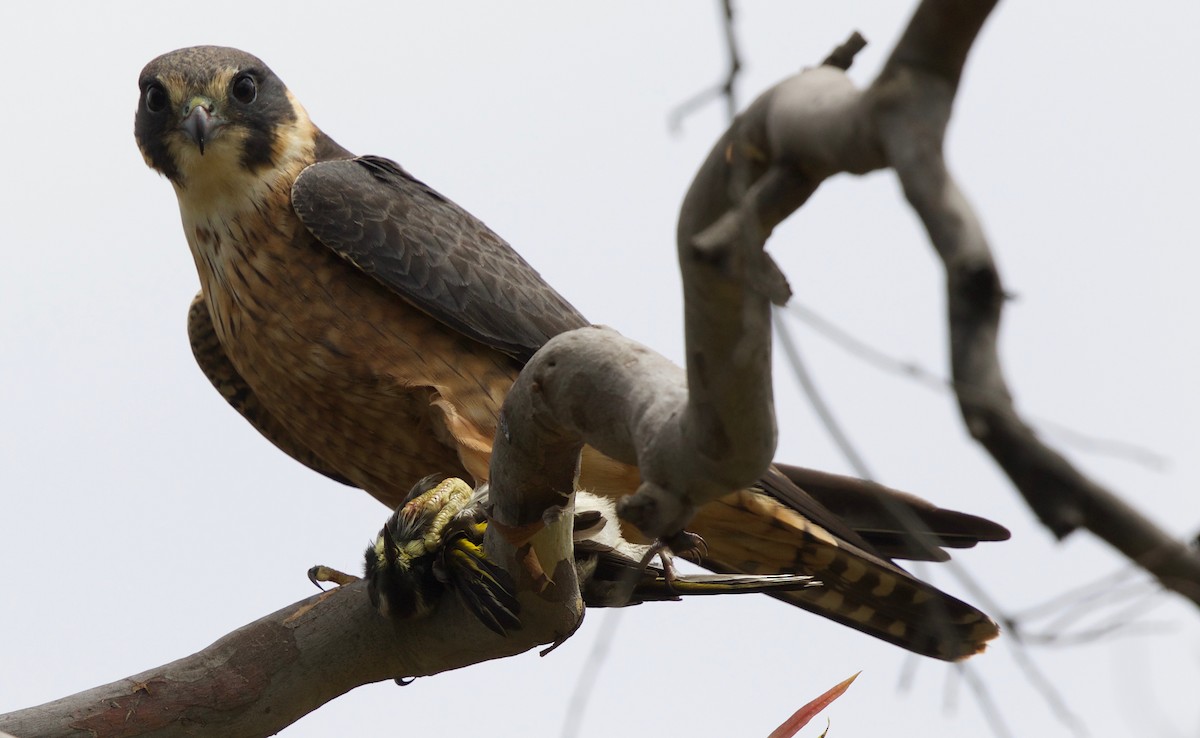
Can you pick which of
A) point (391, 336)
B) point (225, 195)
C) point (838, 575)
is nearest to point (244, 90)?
point (225, 195)

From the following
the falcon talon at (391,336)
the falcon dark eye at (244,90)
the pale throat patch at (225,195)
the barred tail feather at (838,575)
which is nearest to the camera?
the falcon talon at (391,336)

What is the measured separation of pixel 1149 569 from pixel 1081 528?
0.08 metres

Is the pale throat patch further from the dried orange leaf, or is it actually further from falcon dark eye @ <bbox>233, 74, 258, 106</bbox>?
the dried orange leaf

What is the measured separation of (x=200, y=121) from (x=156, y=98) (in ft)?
0.81

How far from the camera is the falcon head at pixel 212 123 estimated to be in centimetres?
445

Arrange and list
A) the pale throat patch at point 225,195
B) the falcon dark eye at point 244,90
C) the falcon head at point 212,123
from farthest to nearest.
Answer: the falcon dark eye at point 244,90 → the falcon head at point 212,123 → the pale throat patch at point 225,195

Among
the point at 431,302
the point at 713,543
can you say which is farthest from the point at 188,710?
the point at 713,543

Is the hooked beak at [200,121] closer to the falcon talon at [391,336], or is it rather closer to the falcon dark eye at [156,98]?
the falcon talon at [391,336]

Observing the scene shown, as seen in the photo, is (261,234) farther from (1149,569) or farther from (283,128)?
(1149,569)

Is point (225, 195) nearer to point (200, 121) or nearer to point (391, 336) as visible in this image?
point (200, 121)

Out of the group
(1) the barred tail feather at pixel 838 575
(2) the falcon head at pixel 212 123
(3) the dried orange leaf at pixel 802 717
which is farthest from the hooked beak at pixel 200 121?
(3) the dried orange leaf at pixel 802 717

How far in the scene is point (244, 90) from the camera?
15.3 ft

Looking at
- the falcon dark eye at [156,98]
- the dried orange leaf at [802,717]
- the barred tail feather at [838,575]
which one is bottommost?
the dried orange leaf at [802,717]

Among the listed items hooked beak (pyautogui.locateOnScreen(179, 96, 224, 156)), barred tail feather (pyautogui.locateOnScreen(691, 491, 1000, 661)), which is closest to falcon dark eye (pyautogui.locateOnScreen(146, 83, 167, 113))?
hooked beak (pyautogui.locateOnScreen(179, 96, 224, 156))
